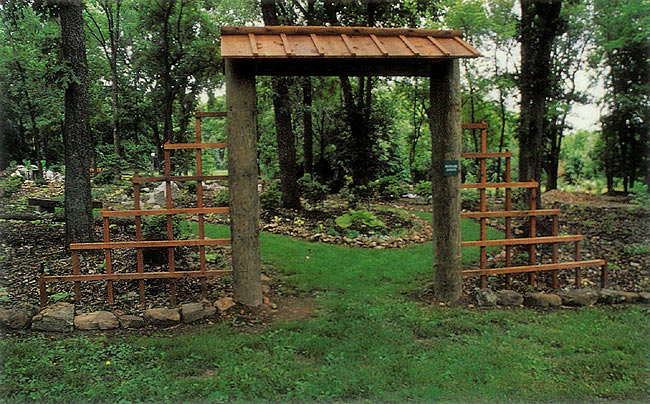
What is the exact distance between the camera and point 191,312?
4590mm

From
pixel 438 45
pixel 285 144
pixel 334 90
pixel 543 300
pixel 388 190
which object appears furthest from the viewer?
pixel 334 90

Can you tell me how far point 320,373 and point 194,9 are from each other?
1656cm

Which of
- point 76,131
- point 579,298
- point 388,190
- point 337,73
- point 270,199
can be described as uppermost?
point 337,73

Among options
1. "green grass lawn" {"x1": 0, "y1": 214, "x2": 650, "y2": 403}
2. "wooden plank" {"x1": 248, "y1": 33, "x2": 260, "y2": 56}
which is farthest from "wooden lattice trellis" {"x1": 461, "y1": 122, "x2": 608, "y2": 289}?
"wooden plank" {"x1": 248, "y1": 33, "x2": 260, "y2": 56}

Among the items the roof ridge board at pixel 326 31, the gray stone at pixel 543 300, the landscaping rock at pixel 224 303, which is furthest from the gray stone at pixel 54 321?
the gray stone at pixel 543 300

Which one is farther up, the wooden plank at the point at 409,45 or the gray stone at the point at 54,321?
the wooden plank at the point at 409,45

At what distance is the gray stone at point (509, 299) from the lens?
17.1ft

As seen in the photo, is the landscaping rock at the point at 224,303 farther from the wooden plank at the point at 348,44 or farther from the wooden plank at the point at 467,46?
the wooden plank at the point at 467,46

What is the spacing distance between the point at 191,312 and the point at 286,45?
307 centimetres

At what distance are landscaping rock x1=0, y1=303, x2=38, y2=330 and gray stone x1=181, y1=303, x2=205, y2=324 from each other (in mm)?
1457

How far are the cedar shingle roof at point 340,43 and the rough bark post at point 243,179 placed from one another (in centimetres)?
33

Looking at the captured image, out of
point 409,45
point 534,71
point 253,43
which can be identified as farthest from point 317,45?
point 534,71

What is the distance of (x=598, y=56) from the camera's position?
54.2 feet

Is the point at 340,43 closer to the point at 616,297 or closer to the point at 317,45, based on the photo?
the point at 317,45
